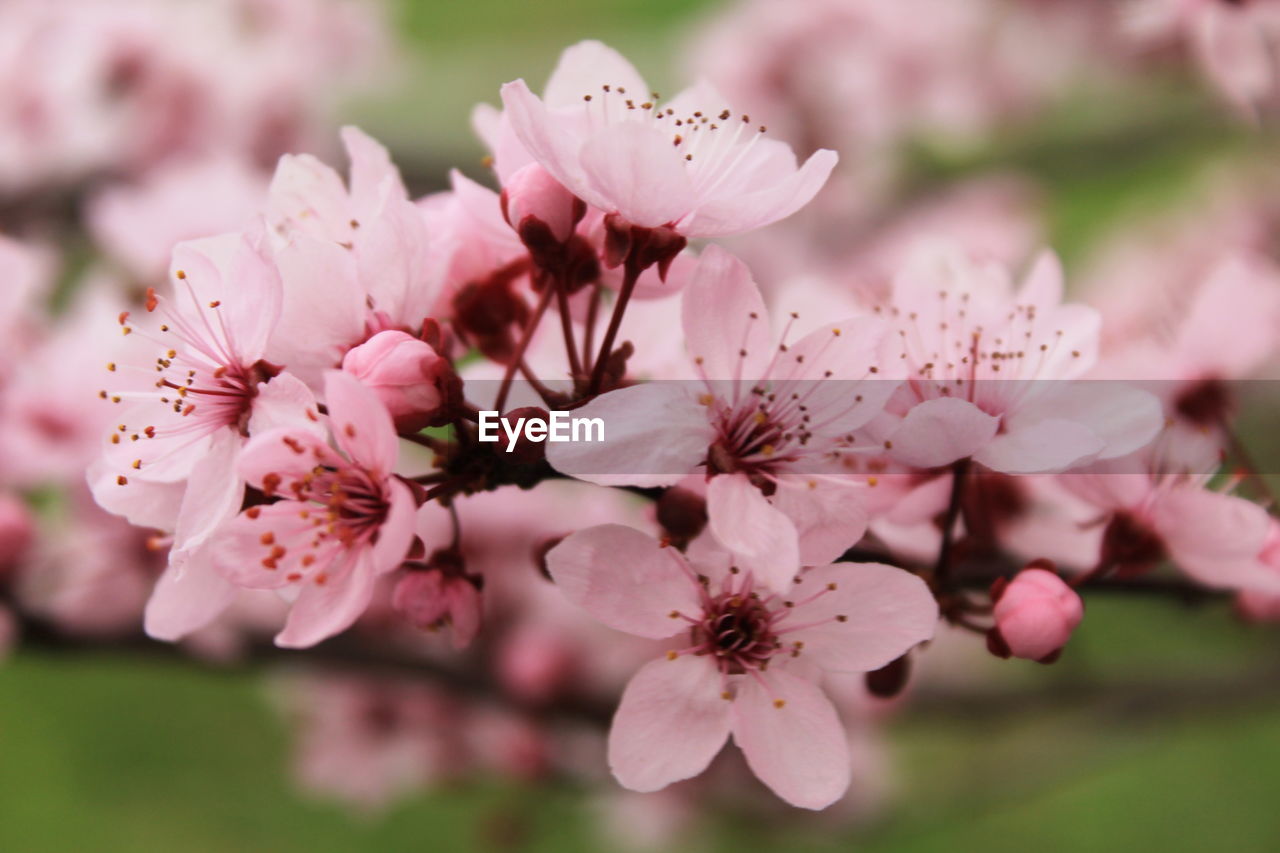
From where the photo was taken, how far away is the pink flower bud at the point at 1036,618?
1.72 feet

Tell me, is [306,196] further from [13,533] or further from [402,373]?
[13,533]

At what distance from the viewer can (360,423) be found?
0.48m

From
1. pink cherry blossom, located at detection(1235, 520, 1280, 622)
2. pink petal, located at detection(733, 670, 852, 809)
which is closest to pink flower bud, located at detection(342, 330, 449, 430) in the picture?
pink petal, located at detection(733, 670, 852, 809)

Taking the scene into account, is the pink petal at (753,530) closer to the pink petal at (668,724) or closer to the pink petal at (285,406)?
the pink petal at (668,724)

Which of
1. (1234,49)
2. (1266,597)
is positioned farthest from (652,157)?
(1234,49)

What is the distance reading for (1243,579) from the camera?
59 centimetres

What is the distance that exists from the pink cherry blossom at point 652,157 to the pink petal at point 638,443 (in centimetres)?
9

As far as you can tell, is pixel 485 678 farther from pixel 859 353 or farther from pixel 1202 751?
pixel 1202 751

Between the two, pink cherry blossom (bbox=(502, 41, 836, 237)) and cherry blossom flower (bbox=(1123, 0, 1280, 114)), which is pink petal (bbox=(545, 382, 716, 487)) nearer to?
pink cherry blossom (bbox=(502, 41, 836, 237))

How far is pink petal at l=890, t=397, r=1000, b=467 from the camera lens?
1.61 feet

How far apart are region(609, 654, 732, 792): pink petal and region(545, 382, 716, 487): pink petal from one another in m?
0.10

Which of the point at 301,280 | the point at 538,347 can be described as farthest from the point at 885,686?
the point at 301,280

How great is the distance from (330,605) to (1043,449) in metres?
0.35

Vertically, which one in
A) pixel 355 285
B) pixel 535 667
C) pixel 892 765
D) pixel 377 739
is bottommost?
pixel 892 765
